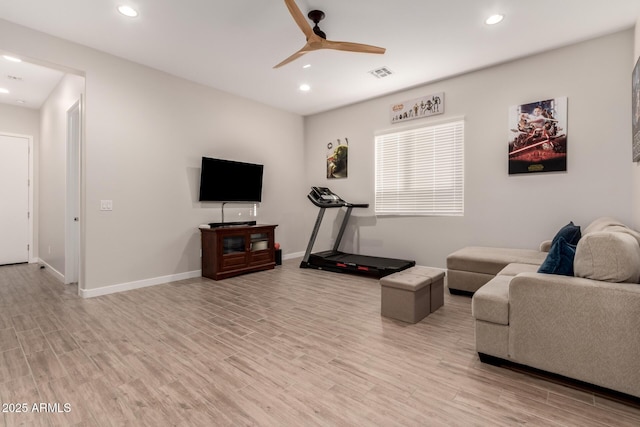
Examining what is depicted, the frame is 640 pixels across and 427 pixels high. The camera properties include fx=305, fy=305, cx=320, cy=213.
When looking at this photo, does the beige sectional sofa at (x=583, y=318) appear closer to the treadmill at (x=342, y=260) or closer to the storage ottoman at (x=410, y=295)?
the storage ottoman at (x=410, y=295)

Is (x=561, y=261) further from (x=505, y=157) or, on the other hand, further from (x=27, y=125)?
(x=27, y=125)

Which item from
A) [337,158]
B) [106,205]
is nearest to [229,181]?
[106,205]

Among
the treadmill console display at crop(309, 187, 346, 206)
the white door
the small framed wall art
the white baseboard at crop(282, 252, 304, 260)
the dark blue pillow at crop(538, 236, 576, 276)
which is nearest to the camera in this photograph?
the dark blue pillow at crop(538, 236, 576, 276)

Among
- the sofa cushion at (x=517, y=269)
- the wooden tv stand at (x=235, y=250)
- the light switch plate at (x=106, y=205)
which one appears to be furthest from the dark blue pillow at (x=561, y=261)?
the light switch plate at (x=106, y=205)

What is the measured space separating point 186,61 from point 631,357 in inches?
208

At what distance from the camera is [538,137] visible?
13.4 ft

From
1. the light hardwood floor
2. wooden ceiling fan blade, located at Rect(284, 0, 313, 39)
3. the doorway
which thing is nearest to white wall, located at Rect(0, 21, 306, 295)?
the light hardwood floor

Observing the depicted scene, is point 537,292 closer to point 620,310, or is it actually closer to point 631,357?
point 620,310

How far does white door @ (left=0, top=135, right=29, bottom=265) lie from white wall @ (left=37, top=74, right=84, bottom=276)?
0.77 feet

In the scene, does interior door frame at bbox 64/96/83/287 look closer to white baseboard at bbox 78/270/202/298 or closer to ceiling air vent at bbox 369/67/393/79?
white baseboard at bbox 78/270/202/298

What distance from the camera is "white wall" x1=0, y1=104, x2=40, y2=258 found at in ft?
19.4

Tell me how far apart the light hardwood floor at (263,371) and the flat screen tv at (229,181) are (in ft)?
6.80

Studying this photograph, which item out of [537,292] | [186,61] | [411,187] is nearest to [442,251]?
[411,187]

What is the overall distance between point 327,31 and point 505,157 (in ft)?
9.86
